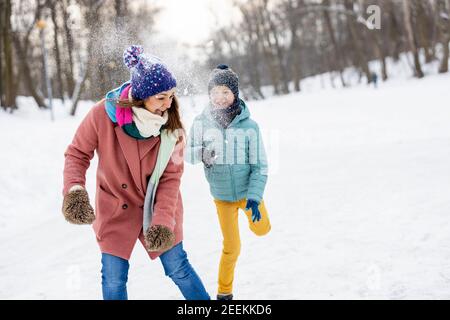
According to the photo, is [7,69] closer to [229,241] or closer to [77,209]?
[229,241]

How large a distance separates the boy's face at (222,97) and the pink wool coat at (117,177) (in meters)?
0.80

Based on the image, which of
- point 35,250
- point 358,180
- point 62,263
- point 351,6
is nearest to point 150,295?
point 62,263

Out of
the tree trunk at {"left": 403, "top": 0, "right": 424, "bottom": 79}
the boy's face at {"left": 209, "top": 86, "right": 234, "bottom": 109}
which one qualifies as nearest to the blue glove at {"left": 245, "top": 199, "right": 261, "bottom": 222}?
the boy's face at {"left": 209, "top": 86, "right": 234, "bottom": 109}

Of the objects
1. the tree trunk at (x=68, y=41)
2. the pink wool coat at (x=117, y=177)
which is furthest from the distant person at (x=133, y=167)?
the tree trunk at (x=68, y=41)

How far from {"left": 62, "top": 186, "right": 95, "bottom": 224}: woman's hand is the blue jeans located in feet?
0.96

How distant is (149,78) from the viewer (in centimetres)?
252

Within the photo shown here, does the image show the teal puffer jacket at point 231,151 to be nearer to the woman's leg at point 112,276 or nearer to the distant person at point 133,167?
the distant person at point 133,167

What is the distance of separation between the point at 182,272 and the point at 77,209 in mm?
670

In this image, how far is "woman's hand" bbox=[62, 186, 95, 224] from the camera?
233 centimetres

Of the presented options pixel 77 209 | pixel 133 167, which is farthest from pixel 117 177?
pixel 77 209

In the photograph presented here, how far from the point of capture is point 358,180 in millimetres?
6723

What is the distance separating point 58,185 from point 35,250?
10.2 feet

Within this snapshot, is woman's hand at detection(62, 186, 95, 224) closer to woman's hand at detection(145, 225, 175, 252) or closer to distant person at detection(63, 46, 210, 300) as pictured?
distant person at detection(63, 46, 210, 300)
